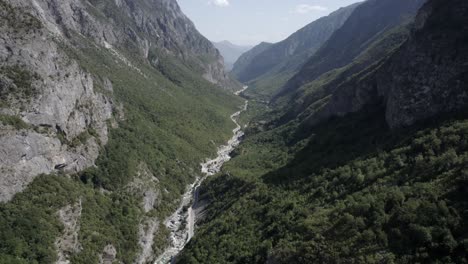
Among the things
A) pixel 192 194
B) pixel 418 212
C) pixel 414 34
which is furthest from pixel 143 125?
pixel 418 212

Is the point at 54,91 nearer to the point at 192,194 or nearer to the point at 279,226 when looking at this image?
the point at 192,194

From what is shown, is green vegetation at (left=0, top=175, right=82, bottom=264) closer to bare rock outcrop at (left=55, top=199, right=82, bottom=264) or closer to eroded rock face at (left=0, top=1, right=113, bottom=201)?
bare rock outcrop at (left=55, top=199, right=82, bottom=264)

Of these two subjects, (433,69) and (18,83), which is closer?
(433,69)

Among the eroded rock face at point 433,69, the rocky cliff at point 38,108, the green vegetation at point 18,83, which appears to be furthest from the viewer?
the green vegetation at point 18,83

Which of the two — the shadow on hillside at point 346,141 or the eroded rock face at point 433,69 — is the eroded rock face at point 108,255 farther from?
the eroded rock face at point 433,69

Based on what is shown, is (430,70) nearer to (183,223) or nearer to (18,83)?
(183,223)

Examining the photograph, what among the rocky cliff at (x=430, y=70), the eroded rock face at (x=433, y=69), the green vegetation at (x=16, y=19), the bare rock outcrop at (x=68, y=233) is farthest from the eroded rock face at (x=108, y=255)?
the eroded rock face at (x=433, y=69)

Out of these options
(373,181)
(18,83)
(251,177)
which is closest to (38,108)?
(18,83)
